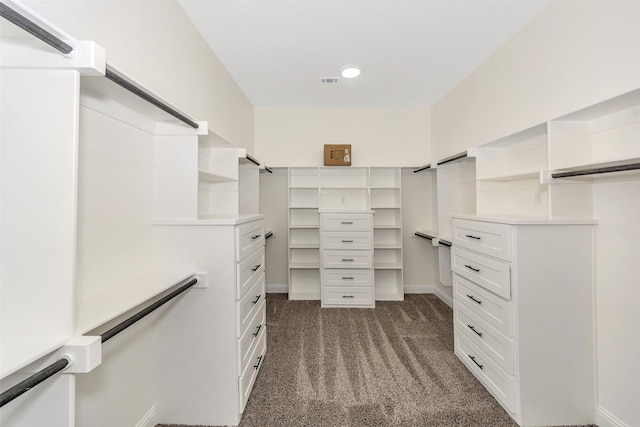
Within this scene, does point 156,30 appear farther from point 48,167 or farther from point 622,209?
point 622,209

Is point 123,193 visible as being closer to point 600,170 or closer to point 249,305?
point 249,305

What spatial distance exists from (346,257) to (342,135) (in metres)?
1.69

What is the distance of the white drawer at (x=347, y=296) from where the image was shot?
312 centimetres

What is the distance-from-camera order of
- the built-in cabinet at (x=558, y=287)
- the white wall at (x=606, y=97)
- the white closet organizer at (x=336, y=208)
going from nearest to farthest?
the white wall at (x=606, y=97) → the built-in cabinet at (x=558, y=287) → the white closet organizer at (x=336, y=208)

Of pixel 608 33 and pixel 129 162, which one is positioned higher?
pixel 608 33

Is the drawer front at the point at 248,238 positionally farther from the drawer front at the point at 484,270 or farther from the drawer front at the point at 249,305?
the drawer front at the point at 484,270

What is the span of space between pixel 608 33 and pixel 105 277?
2.85m

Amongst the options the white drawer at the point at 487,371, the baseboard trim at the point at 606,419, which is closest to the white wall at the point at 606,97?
the baseboard trim at the point at 606,419

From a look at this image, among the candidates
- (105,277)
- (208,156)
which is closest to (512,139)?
(208,156)

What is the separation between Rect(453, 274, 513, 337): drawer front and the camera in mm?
1518

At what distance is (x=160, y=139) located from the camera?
1.53 metres

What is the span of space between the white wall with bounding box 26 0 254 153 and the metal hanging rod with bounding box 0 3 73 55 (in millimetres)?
356

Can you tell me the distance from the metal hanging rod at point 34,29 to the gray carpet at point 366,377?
1.84 meters

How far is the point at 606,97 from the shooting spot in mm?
1265
